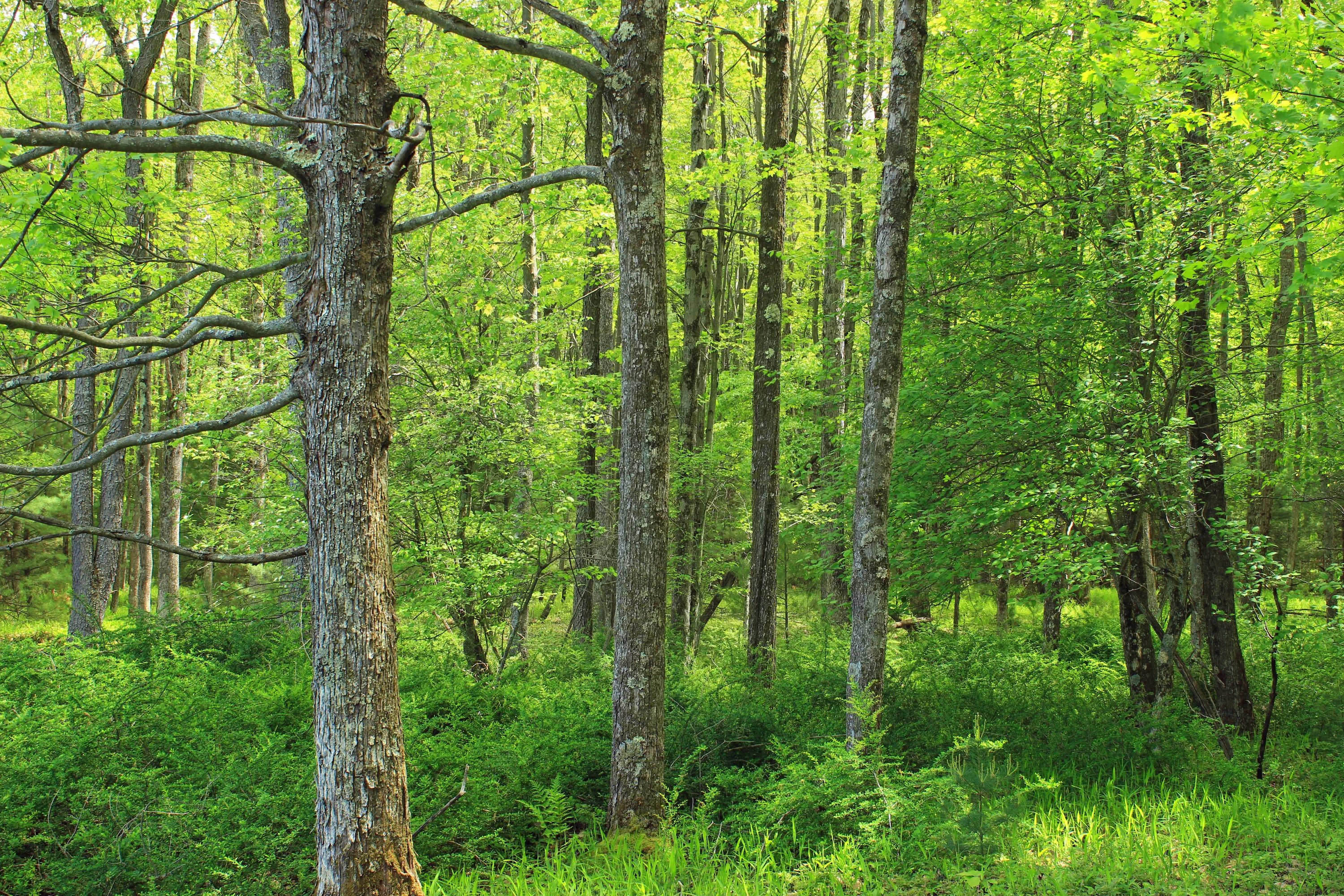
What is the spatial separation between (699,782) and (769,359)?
15.4 feet

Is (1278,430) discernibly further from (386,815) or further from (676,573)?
(386,815)

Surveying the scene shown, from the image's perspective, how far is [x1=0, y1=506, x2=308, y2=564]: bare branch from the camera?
2.96 meters

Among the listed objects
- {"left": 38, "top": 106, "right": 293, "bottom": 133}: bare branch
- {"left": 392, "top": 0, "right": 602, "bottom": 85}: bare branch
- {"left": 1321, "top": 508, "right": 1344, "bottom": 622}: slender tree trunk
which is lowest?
{"left": 1321, "top": 508, "right": 1344, "bottom": 622}: slender tree trunk

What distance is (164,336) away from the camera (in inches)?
149

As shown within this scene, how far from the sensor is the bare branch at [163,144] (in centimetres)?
326

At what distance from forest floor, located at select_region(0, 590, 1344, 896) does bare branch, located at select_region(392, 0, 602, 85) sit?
16.3ft

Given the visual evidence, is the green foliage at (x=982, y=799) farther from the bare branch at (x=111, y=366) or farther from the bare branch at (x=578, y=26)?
the bare branch at (x=578, y=26)

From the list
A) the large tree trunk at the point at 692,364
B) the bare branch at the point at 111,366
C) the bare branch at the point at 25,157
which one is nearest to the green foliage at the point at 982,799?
the bare branch at the point at 111,366

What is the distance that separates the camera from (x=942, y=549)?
7.45m

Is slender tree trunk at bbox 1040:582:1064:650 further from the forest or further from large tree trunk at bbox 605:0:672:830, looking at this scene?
large tree trunk at bbox 605:0:672:830

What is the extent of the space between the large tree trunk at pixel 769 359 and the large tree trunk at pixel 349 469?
214 inches

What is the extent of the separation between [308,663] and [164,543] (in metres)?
5.64

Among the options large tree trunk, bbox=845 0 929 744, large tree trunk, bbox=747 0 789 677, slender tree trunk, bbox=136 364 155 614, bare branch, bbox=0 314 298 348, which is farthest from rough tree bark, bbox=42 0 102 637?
large tree trunk, bbox=845 0 929 744

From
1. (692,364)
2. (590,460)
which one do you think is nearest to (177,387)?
(590,460)
